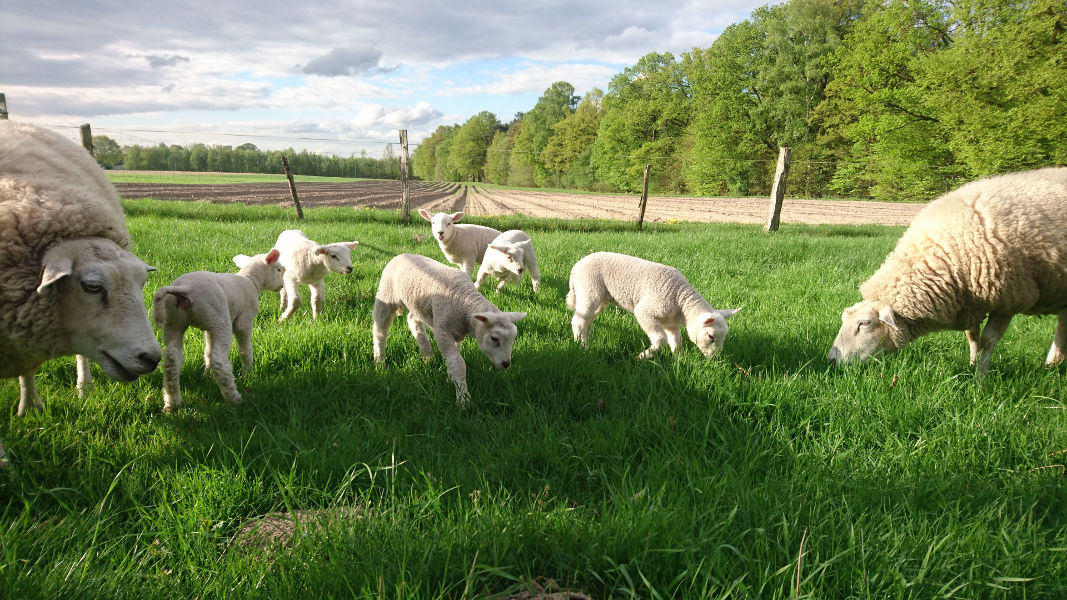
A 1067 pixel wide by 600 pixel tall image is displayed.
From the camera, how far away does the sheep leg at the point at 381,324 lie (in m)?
4.10

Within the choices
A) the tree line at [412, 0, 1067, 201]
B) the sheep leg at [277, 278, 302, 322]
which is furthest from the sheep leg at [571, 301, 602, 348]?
the tree line at [412, 0, 1067, 201]

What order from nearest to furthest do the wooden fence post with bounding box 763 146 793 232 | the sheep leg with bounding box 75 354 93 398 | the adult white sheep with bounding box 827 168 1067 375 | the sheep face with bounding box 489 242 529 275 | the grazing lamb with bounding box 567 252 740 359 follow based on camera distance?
the sheep leg with bounding box 75 354 93 398 < the adult white sheep with bounding box 827 168 1067 375 < the grazing lamb with bounding box 567 252 740 359 < the sheep face with bounding box 489 242 529 275 < the wooden fence post with bounding box 763 146 793 232

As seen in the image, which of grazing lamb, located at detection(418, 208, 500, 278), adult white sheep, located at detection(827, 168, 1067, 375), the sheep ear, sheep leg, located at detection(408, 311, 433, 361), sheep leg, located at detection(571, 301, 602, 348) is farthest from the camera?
grazing lamb, located at detection(418, 208, 500, 278)

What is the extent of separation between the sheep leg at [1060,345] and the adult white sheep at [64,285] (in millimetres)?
6476

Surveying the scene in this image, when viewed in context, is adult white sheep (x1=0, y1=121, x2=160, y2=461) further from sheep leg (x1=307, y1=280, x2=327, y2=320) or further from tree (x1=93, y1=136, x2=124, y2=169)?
tree (x1=93, y1=136, x2=124, y2=169)

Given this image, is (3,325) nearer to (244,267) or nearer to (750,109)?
(244,267)

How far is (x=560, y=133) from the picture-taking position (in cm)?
6606

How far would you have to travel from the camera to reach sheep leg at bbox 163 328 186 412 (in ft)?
10.2

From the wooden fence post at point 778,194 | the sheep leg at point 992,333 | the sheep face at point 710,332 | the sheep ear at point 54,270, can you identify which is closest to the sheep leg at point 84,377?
the sheep ear at point 54,270

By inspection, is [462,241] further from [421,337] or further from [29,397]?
[29,397]

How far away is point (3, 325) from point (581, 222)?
47.3 feet

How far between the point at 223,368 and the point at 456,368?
1.51m

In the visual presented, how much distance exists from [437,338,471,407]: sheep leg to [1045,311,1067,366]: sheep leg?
189 inches

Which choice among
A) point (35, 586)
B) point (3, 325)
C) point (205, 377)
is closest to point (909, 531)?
point (35, 586)
